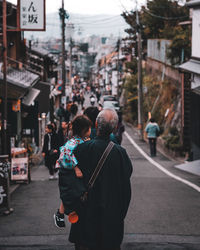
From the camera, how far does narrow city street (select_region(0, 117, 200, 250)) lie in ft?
21.2

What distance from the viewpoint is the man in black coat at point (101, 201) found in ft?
13.1

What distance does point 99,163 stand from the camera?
400cm

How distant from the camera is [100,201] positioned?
4.00 metres

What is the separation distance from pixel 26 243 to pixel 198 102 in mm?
13842

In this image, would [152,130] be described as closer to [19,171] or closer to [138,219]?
[19,171]

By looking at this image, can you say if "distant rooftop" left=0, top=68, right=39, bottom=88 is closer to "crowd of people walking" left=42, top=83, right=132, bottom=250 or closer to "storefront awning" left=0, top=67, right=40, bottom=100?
"storefront awning" left=0, top=67, right=40, bottom=100

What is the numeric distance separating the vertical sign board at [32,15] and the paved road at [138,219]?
14.7ft

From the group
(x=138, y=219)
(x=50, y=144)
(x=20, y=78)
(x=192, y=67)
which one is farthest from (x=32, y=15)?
(x=138, y=219)

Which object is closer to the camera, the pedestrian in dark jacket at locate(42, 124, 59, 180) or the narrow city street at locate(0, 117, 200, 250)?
the narrow city street at locate(0, 117, 200, 250)

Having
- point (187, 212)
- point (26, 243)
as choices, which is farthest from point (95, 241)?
point (187, 212)

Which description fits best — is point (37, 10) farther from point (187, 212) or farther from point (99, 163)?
point (99, 163)

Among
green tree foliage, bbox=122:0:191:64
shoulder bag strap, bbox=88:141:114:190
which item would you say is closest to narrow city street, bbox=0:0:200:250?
shoulder bag strap, bbox=88:141:114:190

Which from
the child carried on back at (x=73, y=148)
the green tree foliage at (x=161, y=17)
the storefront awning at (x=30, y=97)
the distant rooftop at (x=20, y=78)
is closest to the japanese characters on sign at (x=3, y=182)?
the child carried on back at (x=73, y=148)

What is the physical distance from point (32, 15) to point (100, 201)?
388 inches
